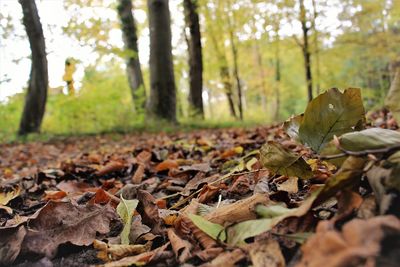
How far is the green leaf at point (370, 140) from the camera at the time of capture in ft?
2.48

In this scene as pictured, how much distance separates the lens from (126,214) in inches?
42.4

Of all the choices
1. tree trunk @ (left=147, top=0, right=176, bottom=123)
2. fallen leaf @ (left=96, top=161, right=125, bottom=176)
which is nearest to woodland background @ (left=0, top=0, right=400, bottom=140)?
tree trunk @ (left=147, top=0, right=176, bottom=123)

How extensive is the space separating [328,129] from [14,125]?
36.0ft

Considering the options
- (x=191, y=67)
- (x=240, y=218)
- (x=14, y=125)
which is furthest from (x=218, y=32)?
(x=240, y=218)

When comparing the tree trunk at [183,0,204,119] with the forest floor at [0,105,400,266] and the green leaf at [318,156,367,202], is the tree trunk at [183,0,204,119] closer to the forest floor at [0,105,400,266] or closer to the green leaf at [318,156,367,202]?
the forest floor at [0,105,400,266]

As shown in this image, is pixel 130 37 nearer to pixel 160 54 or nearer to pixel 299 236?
pixel 160 54

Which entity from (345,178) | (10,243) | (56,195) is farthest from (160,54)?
(345,178)

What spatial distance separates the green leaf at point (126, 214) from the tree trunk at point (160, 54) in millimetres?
6992

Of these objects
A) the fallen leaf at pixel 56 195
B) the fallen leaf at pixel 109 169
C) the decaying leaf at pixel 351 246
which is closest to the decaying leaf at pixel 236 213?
the decaying leaf at pixel 351 246

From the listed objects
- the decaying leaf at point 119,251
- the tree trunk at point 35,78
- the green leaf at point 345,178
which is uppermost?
the tree trunk at point 35,78

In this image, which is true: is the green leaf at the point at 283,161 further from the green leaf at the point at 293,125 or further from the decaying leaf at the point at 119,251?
the decaying leaf at the point at 119,251

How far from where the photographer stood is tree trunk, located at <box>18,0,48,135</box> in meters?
7.00

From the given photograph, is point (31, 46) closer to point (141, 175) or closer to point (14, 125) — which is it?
point (14, 125)

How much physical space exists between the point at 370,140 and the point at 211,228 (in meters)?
0.36
